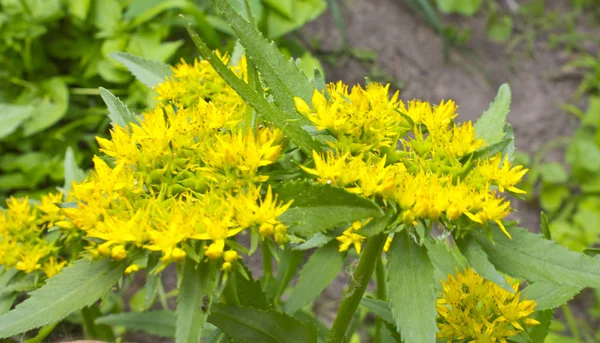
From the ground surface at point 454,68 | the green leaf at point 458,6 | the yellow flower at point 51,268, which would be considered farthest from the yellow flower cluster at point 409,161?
the green leaf at point 458,6

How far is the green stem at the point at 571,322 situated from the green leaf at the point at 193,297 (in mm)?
1874

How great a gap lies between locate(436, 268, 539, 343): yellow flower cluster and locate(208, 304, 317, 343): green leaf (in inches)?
9.3

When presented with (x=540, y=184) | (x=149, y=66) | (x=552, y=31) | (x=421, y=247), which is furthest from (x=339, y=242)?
(x=552, y=31)

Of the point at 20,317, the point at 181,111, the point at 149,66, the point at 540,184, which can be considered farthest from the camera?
the point at 540,184

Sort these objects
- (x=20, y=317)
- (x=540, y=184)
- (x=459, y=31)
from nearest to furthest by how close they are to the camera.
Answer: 1. (x=20, y=317)
2. (x=540, y=184)
3. (x=459, y=31)

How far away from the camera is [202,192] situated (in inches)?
34.2

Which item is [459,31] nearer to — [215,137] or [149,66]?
[149,66]

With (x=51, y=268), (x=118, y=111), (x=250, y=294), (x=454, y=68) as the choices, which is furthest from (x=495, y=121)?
(x=454, y=68)

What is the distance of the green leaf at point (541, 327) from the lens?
42.4 inches

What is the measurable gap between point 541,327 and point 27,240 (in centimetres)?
104

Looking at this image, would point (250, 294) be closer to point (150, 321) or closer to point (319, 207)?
point (319, 207)

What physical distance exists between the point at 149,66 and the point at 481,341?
882mm

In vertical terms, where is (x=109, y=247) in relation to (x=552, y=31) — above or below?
below

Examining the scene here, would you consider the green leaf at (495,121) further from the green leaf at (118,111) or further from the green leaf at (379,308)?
the green leaf at (118,111)
